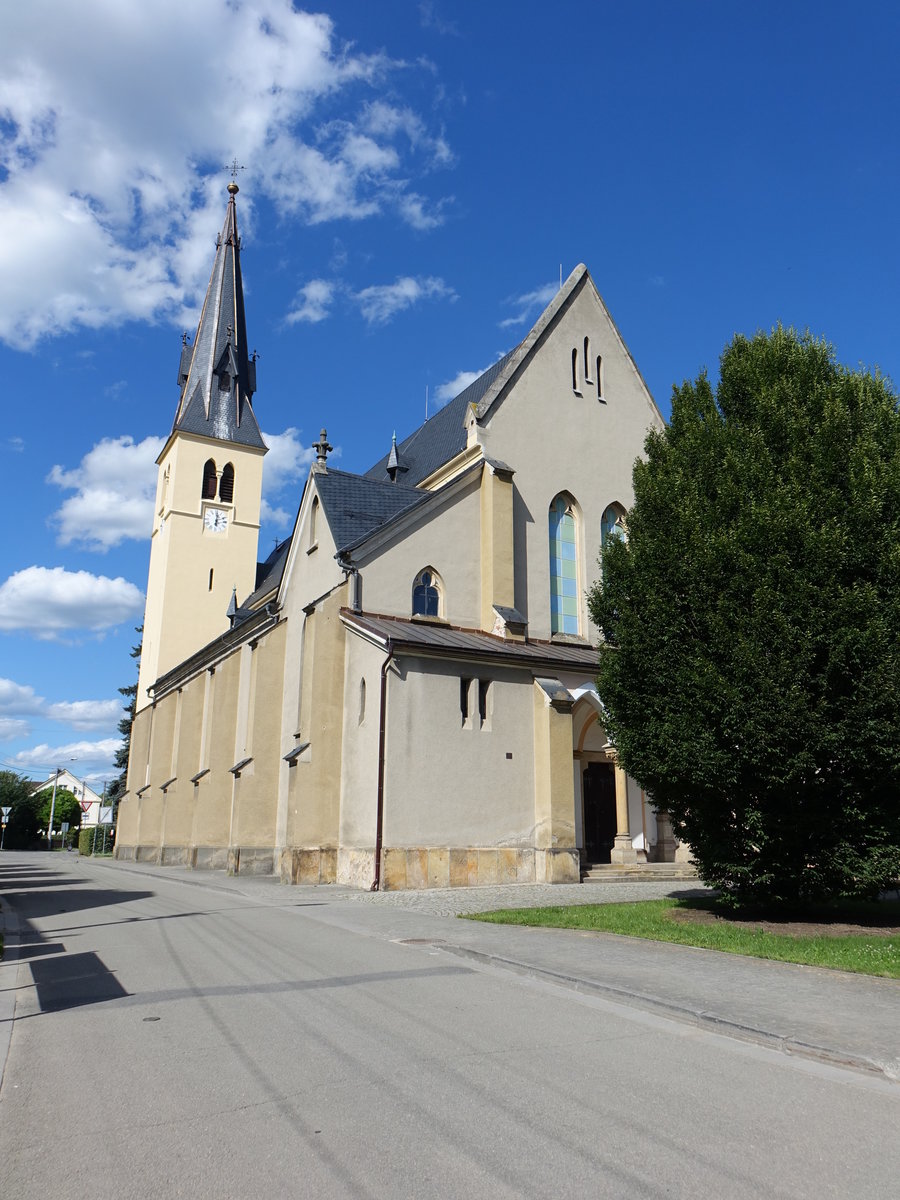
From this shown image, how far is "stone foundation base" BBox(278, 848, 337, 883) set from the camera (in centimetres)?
2081

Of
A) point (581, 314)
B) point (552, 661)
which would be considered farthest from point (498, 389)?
point (552, 661)

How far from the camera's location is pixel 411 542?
23203mm

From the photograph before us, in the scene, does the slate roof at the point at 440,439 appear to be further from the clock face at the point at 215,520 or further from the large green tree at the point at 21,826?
the large green tree at the point at 21,826

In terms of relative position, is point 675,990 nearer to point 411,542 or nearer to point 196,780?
point 411,542

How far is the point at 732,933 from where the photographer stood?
36.4ft

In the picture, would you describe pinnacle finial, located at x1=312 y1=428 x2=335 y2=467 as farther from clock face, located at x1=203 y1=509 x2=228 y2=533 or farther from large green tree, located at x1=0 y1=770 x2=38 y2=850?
large green tree, located at x1=0 y1=770 x2=38 y2=850

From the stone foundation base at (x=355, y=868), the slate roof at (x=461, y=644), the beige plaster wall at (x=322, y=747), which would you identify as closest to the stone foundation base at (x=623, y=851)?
the slate roof at (x=461, y=644)

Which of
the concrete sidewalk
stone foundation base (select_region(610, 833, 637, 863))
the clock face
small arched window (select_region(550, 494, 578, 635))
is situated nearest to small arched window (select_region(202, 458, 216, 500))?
the clock face

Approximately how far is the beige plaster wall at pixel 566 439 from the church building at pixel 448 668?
62 mm

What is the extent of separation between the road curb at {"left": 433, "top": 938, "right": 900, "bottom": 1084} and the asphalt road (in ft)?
0.33

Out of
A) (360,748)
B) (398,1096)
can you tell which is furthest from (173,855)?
(398,1096)

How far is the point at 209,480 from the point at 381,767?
31634 mm

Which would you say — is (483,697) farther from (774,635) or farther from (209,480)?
(209,480)

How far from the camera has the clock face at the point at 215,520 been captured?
153 feet
